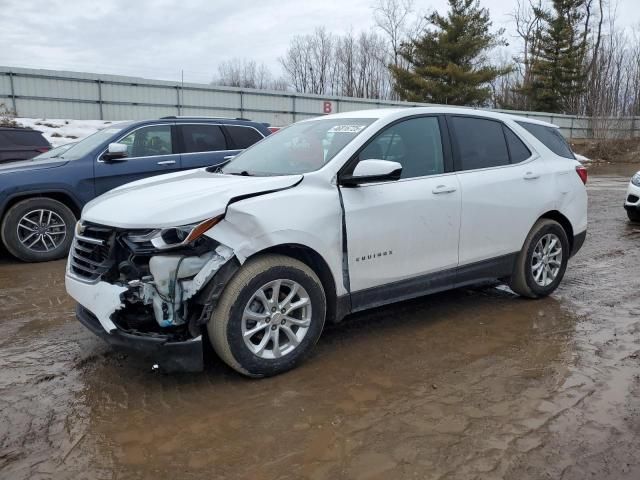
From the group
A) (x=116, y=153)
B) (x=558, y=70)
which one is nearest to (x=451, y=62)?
(x=558, y=70)

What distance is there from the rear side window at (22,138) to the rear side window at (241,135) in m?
4.46

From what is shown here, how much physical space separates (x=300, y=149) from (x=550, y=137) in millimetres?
2694

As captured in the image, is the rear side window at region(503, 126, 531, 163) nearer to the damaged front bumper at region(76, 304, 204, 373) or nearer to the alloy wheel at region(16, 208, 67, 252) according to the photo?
the damaged front bumper at region(76, 304, 204, 373)

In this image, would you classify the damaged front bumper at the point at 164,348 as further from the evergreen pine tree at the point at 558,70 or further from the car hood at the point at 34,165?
the evergreen pine tree at the point at 558,70

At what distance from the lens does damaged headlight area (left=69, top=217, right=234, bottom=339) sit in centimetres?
311

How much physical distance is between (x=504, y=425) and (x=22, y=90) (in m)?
21.9

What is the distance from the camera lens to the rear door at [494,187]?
4.43 meters

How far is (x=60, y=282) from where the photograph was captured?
577cm

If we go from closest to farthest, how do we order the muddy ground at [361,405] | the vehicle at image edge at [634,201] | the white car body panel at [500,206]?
the muddy ground at [361,405] → the white car body panel at [500,206] → the vehicle at image edge at [634,201]

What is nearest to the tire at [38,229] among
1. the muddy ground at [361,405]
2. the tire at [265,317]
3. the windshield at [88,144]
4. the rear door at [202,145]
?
the windshield at [88,144]

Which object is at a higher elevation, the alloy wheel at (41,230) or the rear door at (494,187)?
the rear door at (494,187)

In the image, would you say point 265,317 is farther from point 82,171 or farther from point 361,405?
point 82,171

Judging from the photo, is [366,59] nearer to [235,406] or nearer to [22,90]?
[22,90]

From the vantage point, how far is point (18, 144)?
997 centimetres
